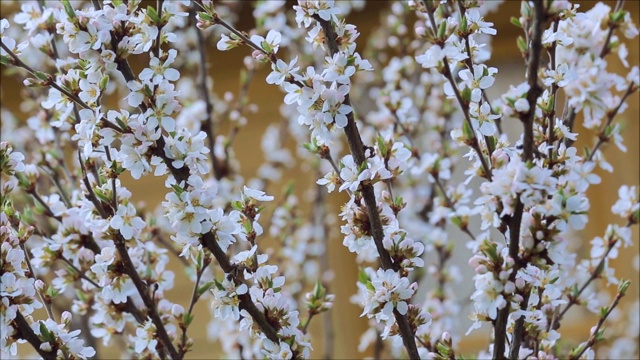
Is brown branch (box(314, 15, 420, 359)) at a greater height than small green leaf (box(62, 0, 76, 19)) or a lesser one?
lesser

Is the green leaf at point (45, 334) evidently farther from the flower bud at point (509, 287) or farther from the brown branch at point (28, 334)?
the flower bud at point (509, 287)

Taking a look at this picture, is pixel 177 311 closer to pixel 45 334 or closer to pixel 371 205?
pixel 45 334

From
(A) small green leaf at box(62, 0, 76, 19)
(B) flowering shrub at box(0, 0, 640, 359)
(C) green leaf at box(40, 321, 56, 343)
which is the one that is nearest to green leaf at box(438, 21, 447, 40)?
(B) flowering shrub at box(0, 0, 640, 359)

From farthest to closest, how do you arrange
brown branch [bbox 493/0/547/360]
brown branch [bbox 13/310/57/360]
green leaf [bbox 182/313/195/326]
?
green leaf [bbox 182/313/195/326] < brown branch [bbox 13/310/57/360] < brown branch [bbox 493/0/547/360]

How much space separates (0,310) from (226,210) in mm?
725

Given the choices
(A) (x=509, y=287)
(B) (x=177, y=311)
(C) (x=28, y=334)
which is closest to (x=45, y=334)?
(C) (x=28, y=334)

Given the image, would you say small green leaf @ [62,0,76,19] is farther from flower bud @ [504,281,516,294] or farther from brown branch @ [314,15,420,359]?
flower bud @ [504,281,516,294]

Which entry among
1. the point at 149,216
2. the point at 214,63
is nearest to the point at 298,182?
the point at 214,63

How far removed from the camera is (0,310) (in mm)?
667

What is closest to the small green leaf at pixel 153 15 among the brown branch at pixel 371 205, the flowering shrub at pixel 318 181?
the flowering shrub at pixel 318 181

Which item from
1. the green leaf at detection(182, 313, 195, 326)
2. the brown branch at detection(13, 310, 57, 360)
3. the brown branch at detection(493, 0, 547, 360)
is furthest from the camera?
the green leaf at detection(182, 313, 195, 326)

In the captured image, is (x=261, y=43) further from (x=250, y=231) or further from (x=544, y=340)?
(x=544, y=340)

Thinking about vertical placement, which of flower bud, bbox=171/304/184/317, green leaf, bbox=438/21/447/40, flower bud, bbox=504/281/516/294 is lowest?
flower bud, bbox=504/281/516/294

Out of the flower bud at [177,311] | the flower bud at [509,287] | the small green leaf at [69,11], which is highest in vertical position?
the small green leaf at [69,11]
